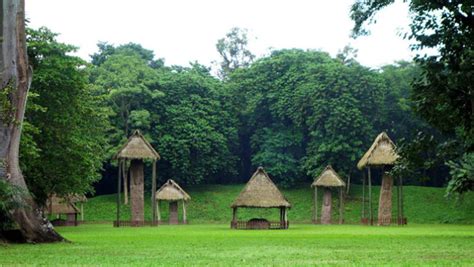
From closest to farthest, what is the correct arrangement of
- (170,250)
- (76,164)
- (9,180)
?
(170,250) < (9,180) < (76,164)

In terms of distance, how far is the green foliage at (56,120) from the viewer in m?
32.5

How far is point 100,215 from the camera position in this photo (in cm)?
5203

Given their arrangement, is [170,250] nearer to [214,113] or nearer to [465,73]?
[465,73]

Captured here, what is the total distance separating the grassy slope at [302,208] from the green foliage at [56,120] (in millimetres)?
17673

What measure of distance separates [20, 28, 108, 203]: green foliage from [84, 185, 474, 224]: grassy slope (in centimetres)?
1767

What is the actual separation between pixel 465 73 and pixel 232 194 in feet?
138

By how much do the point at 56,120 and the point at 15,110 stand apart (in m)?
9.63

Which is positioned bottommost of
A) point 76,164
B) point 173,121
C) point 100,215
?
point 100,215

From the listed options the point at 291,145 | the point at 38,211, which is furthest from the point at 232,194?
the point at 38,211

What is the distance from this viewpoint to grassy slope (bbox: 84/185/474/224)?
49.7m

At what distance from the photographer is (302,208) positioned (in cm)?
5441

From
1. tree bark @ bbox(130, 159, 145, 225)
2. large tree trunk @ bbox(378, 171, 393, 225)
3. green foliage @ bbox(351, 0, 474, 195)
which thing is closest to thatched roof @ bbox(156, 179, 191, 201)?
tree bark @ bbox(130, 159, 145, 225)

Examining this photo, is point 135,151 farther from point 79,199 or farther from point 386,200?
Answer: point 386,200

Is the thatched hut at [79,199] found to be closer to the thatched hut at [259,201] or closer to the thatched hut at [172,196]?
the thatched hut at [172,196]
